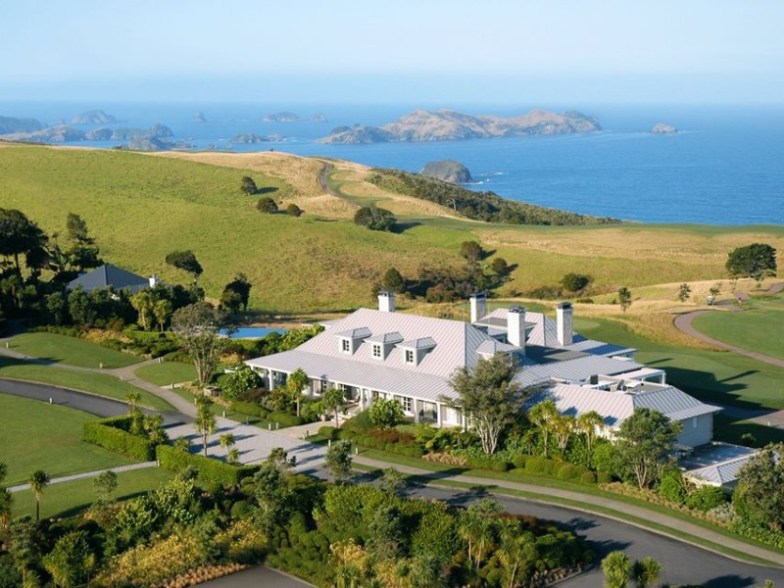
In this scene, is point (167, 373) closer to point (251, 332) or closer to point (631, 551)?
point (251, 332)

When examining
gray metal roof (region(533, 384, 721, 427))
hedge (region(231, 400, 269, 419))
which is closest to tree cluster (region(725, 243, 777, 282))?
gray metal roof (region(533, 384, 721, 427))

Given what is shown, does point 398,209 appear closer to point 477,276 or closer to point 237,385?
point 477,276

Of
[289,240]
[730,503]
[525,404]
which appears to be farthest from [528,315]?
[289,240]

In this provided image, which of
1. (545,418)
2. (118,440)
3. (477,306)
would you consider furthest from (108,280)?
(545,418)

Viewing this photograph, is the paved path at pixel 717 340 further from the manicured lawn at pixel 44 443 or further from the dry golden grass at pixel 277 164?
the dry golden grass at pixel 277 164

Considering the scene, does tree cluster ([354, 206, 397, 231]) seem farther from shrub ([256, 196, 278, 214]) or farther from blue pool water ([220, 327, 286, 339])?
blue pool water ([220, 327, 286, 339])
